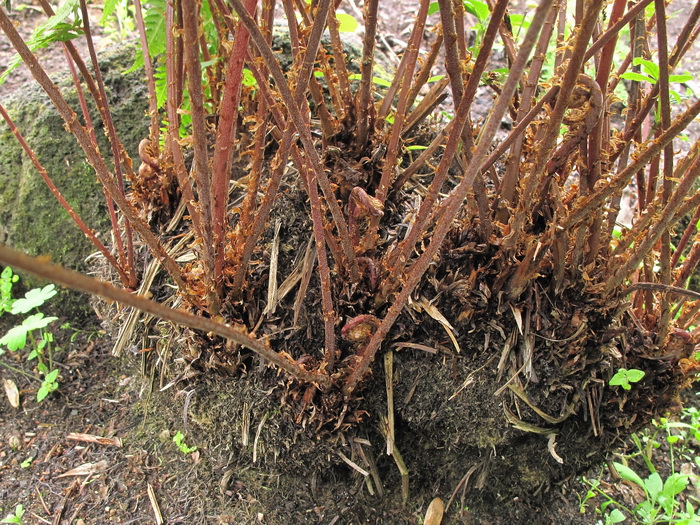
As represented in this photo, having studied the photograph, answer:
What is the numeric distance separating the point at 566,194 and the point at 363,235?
45cm

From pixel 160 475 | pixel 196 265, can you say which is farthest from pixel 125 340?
pixel 160 475

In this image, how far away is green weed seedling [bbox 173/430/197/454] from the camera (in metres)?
1.47

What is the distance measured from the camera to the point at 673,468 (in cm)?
152

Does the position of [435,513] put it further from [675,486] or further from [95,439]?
[95,439]

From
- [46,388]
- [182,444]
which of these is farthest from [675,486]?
[46,388]

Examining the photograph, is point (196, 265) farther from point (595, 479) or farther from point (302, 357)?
point (595, 479)

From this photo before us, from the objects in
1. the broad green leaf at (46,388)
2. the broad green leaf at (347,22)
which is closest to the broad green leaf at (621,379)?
the broad green leaf at (347,22)

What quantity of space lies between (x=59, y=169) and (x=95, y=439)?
0.95 metres

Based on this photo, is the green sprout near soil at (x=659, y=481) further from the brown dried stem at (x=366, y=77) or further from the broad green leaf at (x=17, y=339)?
the broad green leaf at (x=17, y=339)

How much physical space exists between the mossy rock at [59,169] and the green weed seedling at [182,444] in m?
0.75

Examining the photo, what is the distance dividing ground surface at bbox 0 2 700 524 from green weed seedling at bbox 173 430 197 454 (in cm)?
3

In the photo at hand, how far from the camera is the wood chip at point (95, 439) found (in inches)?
64.1

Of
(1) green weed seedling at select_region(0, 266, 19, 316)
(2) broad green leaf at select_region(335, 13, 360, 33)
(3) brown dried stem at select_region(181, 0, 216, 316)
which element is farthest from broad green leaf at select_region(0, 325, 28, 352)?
(2) broad green leaf at select_region(335, 13, 360, 33)

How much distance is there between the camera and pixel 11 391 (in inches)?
70.6
